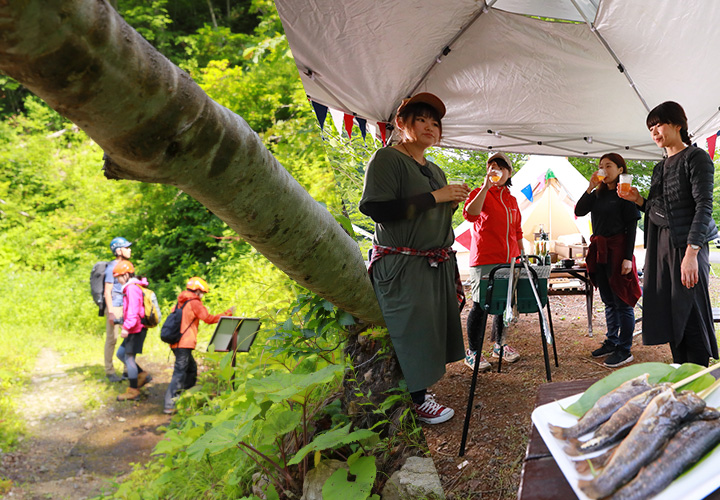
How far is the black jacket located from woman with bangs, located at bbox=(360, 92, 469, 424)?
118cm

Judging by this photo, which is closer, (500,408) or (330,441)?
(330,441)

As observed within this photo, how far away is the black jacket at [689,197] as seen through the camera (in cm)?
231

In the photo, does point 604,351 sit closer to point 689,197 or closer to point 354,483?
point 689,197

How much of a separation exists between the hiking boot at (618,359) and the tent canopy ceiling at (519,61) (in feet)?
6.42

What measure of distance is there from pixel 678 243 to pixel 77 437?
Result: 20.2 ft

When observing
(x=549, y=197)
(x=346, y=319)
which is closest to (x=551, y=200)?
(x=549, y=197)

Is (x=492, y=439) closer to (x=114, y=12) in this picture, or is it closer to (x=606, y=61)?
(x=114, y=12)

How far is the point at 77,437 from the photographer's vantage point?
17.6 ft

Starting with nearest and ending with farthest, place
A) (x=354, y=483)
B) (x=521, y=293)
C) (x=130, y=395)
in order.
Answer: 1. (x=354, y=483)
2. (x=521, y=293)
3. (x=130, y=395)

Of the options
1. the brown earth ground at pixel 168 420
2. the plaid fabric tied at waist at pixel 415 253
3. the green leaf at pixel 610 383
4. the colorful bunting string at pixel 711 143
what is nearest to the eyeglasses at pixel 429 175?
the plaid fabric tied at waist at pixel 415 253

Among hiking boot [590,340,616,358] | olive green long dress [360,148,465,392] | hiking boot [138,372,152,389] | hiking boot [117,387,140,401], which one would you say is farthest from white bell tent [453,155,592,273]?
olive green long dress [360,148,465,392]

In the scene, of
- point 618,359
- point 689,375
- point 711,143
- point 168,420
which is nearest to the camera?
point 689,375

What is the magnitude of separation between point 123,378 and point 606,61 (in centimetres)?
702

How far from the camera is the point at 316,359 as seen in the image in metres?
2.71
